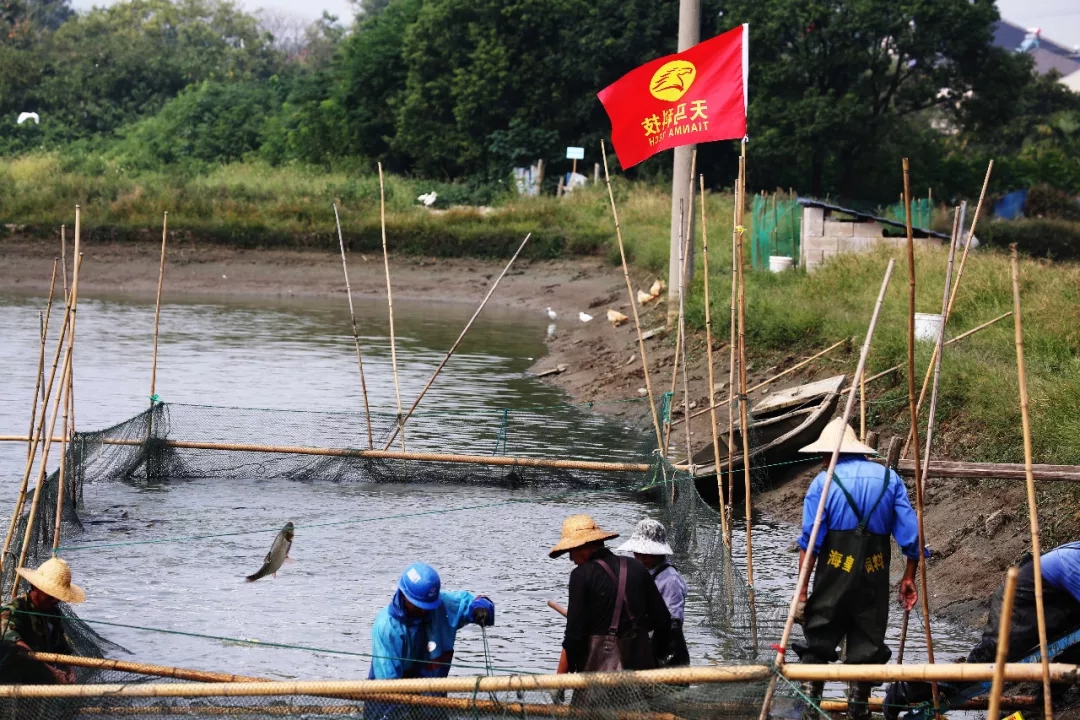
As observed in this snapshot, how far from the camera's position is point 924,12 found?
3556cm

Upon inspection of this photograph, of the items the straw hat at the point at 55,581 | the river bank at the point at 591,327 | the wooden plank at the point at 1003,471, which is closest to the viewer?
the straw hat at the point at 55,581

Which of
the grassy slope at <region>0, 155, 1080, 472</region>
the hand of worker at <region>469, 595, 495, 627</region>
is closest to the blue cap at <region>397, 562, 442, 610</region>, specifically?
the hand of worker at <region>469, 595, 495, 627</region>

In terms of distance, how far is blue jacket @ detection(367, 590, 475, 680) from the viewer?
559 cm

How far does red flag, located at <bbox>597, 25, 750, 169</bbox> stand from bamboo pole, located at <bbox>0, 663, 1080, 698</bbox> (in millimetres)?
6209

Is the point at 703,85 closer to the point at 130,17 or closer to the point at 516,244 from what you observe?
the point at 516,244

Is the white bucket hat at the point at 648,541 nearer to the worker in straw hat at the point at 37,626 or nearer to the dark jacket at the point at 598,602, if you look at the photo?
the dark jacket at the point at 598,602

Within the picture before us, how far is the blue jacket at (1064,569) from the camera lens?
5.78 metres

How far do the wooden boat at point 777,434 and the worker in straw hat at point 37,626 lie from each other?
5.66m

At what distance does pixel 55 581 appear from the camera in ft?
20.2

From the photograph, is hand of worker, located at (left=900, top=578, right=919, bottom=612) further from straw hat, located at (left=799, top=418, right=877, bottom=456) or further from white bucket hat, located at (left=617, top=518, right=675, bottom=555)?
white bucket hat, located at (left=617, top=518, right=675, bottom=555)

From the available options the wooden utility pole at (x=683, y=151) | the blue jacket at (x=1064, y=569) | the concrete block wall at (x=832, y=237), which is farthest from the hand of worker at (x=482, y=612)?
the concrete block wall at (x=832, y=237)

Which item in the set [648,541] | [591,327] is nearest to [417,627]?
[648,541]

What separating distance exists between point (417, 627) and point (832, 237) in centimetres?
1581

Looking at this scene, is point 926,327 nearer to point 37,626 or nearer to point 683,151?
point 683,151
